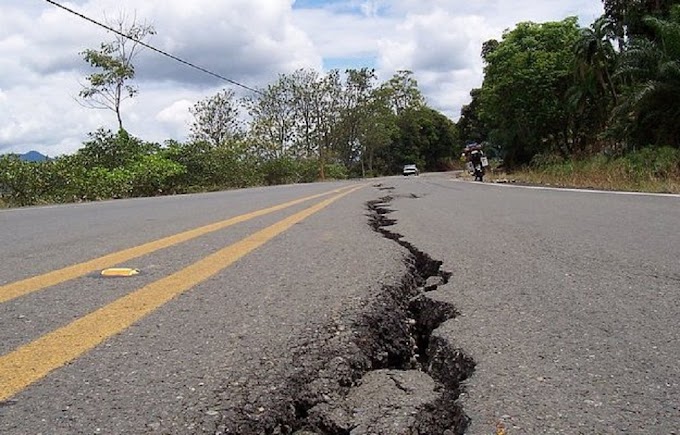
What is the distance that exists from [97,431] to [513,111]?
28192 millimetres

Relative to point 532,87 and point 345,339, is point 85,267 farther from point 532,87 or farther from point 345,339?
point 532,87

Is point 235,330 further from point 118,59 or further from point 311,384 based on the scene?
point 118,59

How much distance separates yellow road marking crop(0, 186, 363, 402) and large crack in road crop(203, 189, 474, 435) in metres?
0.67

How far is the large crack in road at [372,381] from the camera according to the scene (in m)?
1.43

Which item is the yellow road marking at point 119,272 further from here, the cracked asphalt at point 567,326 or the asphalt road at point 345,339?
the cracked asphalt at point 567,326

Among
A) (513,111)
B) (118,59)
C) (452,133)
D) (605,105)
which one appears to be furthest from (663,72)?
(452,133)

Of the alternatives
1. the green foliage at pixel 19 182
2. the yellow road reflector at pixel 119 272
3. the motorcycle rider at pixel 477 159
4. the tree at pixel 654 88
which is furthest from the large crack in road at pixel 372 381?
the motorcycle rider at pixel 477 159

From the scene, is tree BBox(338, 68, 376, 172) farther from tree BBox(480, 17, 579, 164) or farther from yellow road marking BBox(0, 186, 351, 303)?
yellow road marking BBox(0, 186, 351, 303)

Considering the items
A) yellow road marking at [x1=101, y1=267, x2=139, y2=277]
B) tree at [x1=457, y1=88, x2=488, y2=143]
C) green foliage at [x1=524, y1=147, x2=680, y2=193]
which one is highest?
tree at [x1=457, y1=88, x2=488, y2=143]

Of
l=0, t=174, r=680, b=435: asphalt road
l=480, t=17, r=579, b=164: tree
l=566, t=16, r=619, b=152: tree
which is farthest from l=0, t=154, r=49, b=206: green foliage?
l=480, t=17, r=579, b=164: tree

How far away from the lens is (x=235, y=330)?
212 cm

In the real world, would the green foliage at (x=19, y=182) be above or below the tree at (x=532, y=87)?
below

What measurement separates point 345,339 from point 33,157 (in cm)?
1482

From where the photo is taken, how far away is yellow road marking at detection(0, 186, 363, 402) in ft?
5.57
